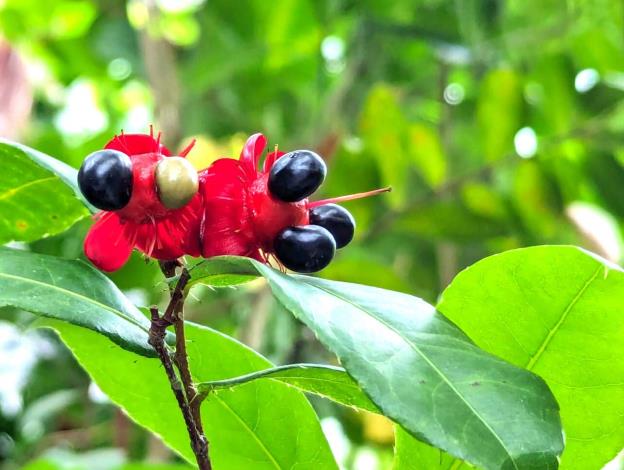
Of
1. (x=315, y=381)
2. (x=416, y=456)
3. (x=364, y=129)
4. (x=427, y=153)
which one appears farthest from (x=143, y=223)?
(x=427, y=153)

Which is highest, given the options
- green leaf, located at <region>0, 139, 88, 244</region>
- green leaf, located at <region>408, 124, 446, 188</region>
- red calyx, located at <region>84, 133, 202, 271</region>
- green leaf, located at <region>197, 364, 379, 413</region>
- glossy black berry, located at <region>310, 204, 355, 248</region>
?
green leaf, located at <region>408, 124, 446, 188</region>

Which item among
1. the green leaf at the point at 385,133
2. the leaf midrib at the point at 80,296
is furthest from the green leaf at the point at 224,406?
the green leaf at the point at 385,133

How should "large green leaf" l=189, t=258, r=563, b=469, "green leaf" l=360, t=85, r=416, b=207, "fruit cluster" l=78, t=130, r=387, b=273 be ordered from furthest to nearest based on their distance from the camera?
"green leaf" l=360, t=85, r=416, b=207 → "fruit cluster" l=78, t=130, r=387, b=273 → "large green leaf" l=189, t=258, r=563, b=469

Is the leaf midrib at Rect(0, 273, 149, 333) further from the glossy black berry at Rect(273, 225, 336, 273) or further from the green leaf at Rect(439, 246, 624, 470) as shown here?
the green leaf at Rect(439, 246, 624, 470)

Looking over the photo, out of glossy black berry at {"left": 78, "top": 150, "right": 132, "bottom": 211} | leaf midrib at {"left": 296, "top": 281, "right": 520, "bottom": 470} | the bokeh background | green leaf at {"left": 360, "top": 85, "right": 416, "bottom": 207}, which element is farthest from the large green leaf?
green leaf at {"left": 360, "top": 85, "right": 416, "bottom": 207}

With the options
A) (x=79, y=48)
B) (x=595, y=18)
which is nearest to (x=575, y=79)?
(x=595, y=18)

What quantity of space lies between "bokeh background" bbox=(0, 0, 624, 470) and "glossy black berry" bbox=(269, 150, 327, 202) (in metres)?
1.01

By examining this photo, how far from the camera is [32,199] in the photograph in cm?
78

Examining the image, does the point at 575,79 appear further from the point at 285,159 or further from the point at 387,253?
the point at 285,159

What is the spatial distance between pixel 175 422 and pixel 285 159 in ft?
0.93

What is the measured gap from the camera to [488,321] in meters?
0.66

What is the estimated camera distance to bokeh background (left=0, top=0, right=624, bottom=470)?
1.80m

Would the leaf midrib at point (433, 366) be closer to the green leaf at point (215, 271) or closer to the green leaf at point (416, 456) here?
the green leaf at point (215, 271)

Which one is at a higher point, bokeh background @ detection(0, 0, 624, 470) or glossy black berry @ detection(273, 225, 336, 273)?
bokeh background @ detection(0, 0, 624, 470)
